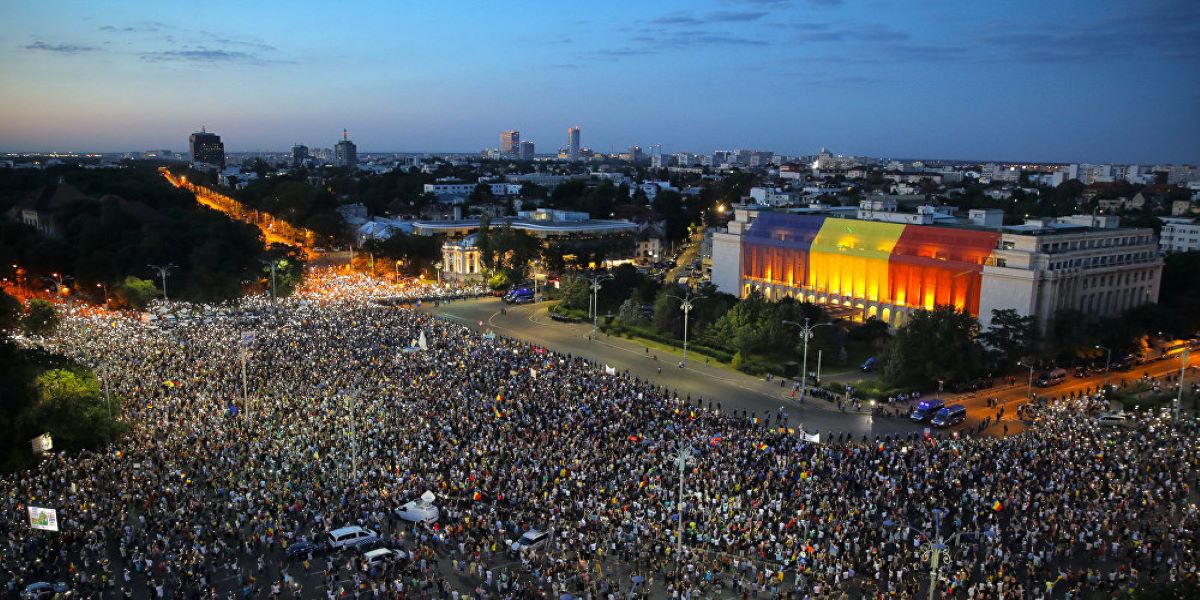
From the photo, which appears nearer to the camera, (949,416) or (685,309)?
(949,416)

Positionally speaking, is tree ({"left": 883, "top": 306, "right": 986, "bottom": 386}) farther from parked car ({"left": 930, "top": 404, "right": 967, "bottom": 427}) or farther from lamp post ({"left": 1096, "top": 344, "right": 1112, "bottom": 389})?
lamp post ({"left": 1096, "top": 344, "right": 1112, "bottom": 389})

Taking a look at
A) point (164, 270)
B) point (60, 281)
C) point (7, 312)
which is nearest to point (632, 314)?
point (164, 270)

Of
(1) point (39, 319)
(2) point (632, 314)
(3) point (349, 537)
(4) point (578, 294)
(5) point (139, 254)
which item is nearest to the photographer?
(3) point (349, 537)

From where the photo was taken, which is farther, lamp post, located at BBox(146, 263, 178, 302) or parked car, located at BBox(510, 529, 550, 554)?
lamp post, located at BBox(146, 263, 178, 302)

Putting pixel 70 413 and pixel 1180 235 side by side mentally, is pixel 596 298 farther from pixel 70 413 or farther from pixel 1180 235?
pixel 1180 235

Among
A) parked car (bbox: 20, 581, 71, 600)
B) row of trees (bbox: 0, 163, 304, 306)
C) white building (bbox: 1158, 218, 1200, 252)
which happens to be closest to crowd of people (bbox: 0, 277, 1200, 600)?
parked car (bbox: 20, 581, 71, 600)

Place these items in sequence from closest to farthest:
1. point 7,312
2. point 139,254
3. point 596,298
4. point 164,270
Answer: point 7,312
point 164,270
point 596,298
point 139,254

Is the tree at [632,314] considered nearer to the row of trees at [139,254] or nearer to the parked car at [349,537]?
the row of trees at [139,254]
